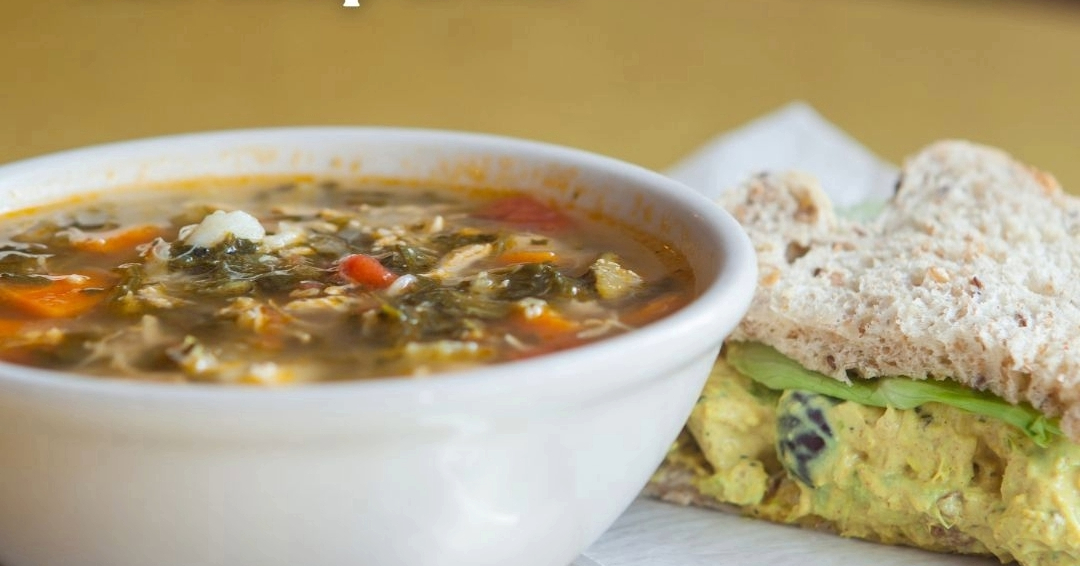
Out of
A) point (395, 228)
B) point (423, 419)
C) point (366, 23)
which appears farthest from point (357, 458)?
point (366, 23)

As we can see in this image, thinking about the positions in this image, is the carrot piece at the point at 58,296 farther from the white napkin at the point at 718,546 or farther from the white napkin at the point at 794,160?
the white napkin at the point at 794,160

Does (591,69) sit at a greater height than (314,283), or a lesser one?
lesser

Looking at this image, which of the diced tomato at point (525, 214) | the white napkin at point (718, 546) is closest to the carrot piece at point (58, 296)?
the diced tomato at point (525, 214)

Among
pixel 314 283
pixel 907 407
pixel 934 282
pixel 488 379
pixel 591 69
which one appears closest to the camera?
pixel 488 379

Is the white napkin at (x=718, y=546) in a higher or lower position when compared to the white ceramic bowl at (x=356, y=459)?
lower

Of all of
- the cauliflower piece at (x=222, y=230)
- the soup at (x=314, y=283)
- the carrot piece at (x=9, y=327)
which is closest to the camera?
the soup at (x=314, y=283)

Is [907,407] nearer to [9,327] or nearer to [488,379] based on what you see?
[488,379]

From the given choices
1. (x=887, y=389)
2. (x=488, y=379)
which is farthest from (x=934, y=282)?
(x=488, y=379)
